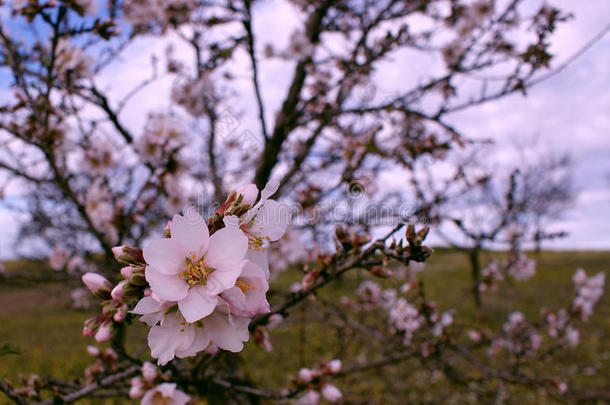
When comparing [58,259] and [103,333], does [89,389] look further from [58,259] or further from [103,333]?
[58,259]

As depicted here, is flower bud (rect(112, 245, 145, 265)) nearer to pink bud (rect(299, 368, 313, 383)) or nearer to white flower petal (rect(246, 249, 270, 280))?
white flower petal (rect(246, 249, 270, 280))

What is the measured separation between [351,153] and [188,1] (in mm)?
2369

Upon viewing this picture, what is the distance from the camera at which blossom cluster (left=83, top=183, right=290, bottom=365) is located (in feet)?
2.52

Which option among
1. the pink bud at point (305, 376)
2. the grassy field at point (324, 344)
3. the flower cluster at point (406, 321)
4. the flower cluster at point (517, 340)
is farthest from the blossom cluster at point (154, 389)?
the flower cluster at point (517, 340)

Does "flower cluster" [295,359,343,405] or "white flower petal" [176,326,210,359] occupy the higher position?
"white flower petal" [176,326,210,359]

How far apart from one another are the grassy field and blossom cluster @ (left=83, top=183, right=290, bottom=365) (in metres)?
2.05

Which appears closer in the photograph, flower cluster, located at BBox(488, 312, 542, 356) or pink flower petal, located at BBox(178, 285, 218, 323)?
pink flower petal, located at BBox(178, 285, 218, 323)

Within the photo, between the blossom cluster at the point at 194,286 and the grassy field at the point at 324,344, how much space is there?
2.05 m

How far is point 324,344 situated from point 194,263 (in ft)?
29.2

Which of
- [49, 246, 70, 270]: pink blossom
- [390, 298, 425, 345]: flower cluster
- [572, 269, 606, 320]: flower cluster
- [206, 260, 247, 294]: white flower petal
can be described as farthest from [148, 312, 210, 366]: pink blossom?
[49, 246, 70, 270]: pink blossom

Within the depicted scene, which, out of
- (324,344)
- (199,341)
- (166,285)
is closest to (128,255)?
(166,285)

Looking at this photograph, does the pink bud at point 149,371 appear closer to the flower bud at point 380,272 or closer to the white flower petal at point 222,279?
the white flower petal at point 222,279

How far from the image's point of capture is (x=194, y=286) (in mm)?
805

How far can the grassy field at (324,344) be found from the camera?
4477 millimetres
